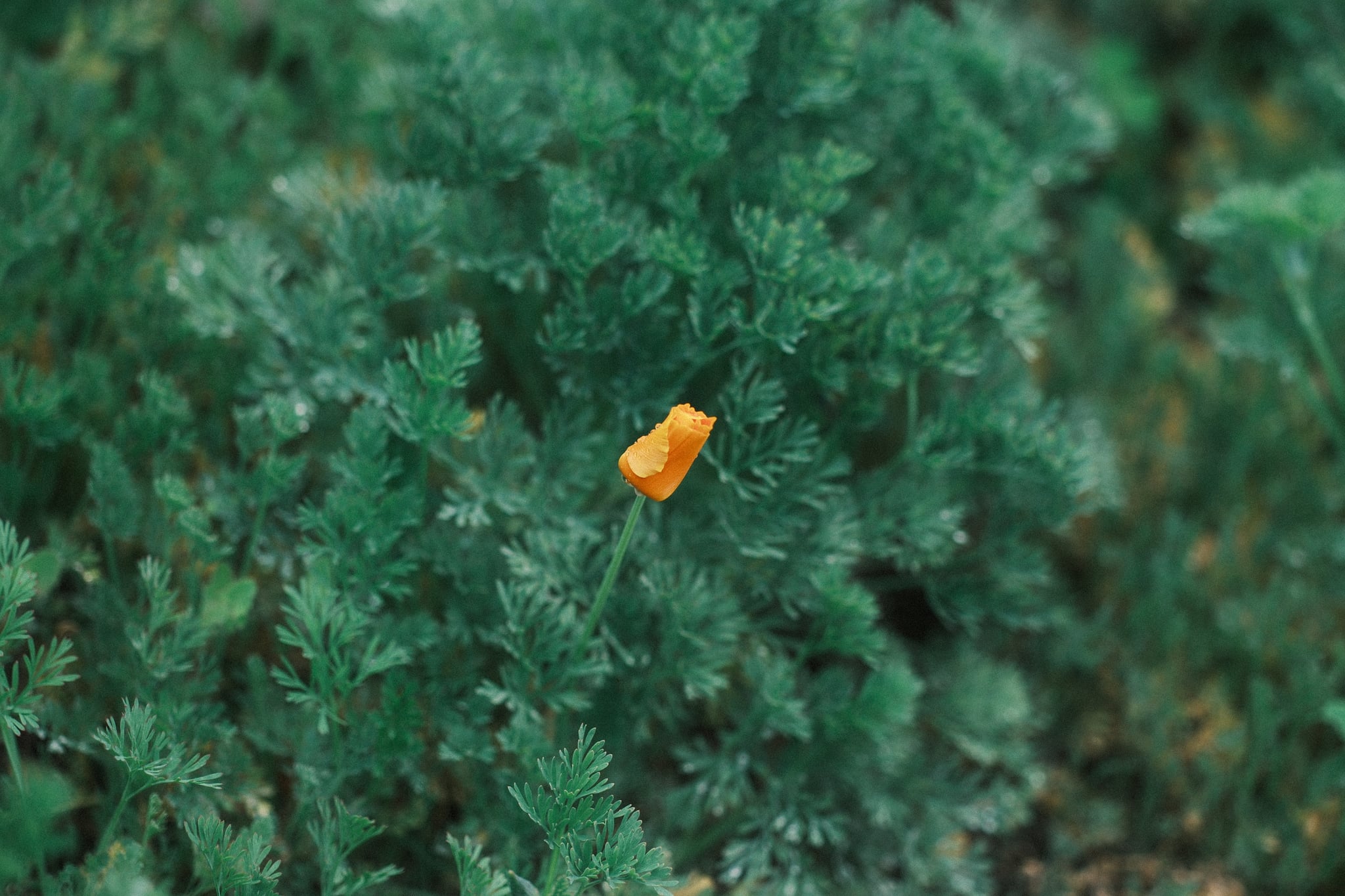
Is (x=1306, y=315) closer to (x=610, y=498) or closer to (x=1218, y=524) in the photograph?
(x=1218, y=524)

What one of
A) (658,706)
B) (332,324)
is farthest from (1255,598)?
(332,324)

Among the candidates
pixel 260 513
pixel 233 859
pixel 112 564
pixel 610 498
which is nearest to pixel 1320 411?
pixel 610 498

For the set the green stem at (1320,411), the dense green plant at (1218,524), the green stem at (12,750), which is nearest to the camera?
the green stem at (12,750)

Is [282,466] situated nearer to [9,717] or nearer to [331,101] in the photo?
[9,717]

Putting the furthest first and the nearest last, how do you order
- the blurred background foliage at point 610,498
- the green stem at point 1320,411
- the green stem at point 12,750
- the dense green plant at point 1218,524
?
the green stem at point 1320,411, the dense green plant at point 1218,524, the blurred background foliage at point 610,498, the green stem at point 12,750

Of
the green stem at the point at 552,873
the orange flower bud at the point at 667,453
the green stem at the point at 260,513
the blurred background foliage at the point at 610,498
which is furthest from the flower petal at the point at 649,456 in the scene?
the green stem at the point at 260,513

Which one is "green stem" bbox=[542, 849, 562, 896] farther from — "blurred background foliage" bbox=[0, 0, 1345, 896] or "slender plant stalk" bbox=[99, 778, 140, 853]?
"slender plant stalk" bbox=[99, 778, 140, 853]

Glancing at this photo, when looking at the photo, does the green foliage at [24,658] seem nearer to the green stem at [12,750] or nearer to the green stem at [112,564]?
the green stem at [12,750]
